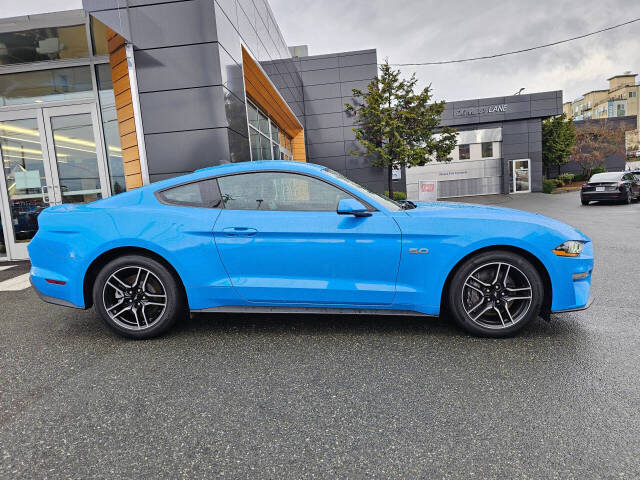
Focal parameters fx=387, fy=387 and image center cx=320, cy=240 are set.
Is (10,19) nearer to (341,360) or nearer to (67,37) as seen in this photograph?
(67,37)

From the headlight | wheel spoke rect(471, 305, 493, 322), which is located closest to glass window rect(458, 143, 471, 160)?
the headlight

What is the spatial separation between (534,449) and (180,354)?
7.43ft

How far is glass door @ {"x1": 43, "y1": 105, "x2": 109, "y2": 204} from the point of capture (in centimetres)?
697

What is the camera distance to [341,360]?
2.64 metres

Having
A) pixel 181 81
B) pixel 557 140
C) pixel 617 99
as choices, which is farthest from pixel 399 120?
pixel 617 99

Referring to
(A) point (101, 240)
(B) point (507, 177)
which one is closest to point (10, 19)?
(A) point (101, 240)

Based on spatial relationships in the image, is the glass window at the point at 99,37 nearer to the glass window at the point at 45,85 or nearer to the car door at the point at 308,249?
the glass window at the point at 45,85

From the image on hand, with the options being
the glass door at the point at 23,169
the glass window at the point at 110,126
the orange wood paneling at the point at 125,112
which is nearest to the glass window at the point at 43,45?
the glass window at the point at 110,126

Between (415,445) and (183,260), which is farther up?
(183,260)

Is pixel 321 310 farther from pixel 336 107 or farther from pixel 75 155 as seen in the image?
pixel 336 107

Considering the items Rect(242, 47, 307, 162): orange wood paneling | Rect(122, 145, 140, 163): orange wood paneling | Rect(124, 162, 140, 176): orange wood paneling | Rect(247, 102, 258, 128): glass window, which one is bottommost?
Rect(124, 162, 140, 176): orange wood paneling

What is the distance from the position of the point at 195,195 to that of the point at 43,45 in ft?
18.1

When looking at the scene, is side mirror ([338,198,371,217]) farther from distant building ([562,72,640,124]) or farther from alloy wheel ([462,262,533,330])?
distant building ([562,72,640,124])

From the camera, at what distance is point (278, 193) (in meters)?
3.05
